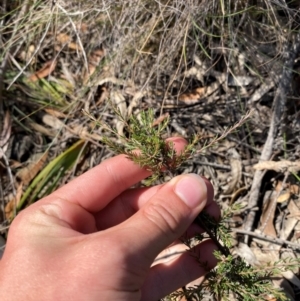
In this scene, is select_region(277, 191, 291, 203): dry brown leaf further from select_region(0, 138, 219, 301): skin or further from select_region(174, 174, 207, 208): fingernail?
select_region(174, 174, 207, 208): fingernail

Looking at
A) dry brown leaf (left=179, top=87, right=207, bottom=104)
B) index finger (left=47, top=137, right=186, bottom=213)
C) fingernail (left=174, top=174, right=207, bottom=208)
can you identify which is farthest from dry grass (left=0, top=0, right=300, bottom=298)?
fingernail (left=174, top=174, right=207, bottom=208)

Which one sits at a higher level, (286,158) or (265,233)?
(286,158)

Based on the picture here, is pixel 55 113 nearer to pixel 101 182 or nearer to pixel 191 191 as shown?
pixel 101 182

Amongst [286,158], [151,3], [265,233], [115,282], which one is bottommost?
[265,233]

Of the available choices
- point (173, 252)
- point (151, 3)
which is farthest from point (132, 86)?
point (173, 252)

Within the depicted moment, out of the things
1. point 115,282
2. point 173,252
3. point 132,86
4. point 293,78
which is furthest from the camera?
point 132,86

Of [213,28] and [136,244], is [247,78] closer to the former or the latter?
[213,28]

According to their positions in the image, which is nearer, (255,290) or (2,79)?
(255,290)
